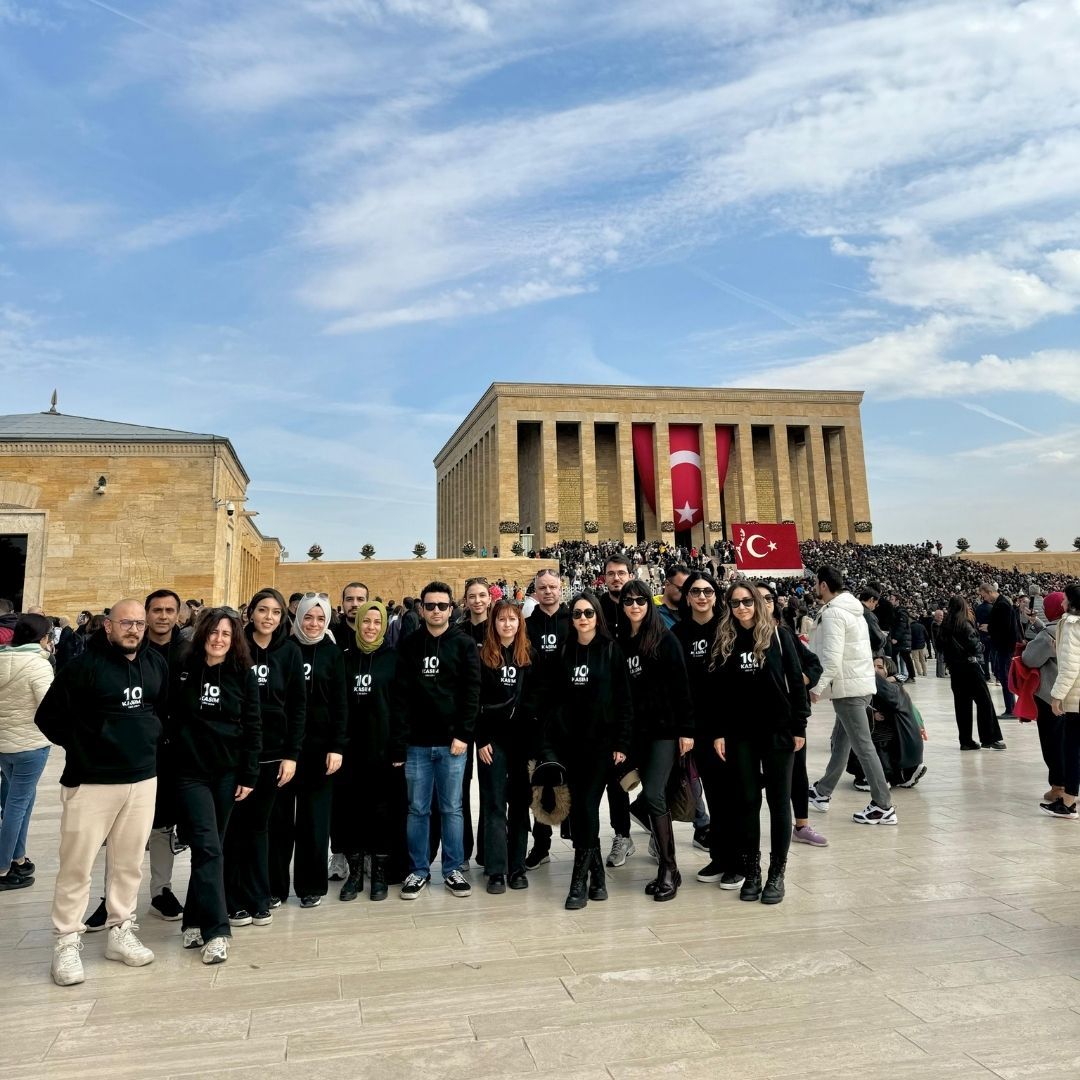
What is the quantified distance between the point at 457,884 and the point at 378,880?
48cm

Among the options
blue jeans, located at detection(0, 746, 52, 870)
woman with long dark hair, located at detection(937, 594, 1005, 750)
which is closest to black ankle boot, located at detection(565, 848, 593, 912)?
blue jeans, located at detection(0, 746, 52, 870)

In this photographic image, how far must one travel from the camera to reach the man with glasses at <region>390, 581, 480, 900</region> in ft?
16.0

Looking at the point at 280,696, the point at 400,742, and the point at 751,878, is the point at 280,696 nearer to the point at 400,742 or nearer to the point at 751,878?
the point at 400,742

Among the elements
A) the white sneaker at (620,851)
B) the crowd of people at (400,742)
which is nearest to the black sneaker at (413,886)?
the crowd of people at (400,742)

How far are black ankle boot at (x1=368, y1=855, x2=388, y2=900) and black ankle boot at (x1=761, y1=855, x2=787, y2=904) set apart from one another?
7.13ft

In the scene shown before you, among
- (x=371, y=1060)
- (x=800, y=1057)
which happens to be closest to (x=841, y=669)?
(x=800, y=1057)

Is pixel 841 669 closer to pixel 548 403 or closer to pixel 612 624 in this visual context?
pixel 612 624

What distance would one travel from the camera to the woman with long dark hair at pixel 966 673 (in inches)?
348

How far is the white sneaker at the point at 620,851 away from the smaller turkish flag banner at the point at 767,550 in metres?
18.1

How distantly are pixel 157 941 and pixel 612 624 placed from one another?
3.16 metres

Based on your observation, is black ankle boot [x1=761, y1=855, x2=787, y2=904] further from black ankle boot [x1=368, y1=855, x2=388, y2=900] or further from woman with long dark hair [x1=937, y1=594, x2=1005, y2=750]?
woman with long dark hair [x1=937, y1=594, x2=1005, y2=750]

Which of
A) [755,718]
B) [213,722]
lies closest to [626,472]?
[755,718]

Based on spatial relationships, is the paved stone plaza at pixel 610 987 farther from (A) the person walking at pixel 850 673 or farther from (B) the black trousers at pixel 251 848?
(A) the person walking at pixel 850 673

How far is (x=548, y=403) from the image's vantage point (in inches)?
1838
